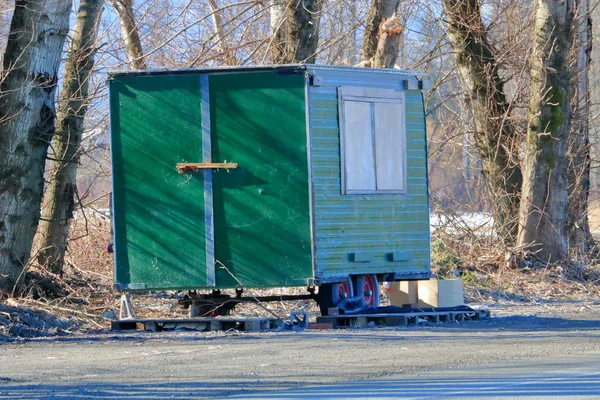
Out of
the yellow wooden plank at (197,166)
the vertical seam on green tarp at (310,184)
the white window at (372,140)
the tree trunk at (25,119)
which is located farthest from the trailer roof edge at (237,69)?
the tree trunk at (25,119)

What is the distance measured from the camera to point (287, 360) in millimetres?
9617

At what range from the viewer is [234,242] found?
12.8 m

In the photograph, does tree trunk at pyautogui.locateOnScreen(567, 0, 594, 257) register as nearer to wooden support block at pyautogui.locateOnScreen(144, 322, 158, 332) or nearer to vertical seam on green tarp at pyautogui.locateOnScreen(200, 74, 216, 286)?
vertical seam on green tarp at pyautogui.locateOnScreen(200, 74, 216, 286)

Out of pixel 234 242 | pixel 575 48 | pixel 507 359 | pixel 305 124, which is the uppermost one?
pixel 575 48

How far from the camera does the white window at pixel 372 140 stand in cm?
1308

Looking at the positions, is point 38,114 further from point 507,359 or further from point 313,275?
point 507,359

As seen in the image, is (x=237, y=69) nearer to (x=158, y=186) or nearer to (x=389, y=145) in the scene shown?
(x=158, y=186)

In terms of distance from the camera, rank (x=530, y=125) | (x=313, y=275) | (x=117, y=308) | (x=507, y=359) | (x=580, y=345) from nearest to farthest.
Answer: (x=507, y=359)
(x=580, y=345)
(x=313, y=275)
(x=117, y=308)
(x=530, y=125)

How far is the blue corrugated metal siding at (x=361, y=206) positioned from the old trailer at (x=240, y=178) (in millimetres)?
18

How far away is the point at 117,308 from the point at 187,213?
2.33 m

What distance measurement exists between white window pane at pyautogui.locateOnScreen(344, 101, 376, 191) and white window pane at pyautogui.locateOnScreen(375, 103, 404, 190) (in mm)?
107

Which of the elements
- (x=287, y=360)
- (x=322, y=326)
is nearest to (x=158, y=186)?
(x=322, y=326)

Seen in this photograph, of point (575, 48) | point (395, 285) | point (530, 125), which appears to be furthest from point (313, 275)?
point (575, 48)

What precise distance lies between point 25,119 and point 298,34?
212 inches
